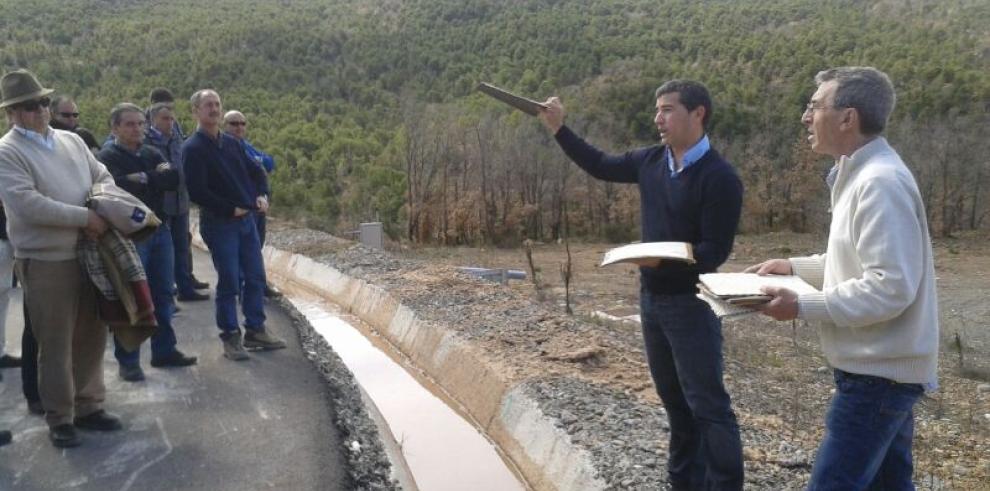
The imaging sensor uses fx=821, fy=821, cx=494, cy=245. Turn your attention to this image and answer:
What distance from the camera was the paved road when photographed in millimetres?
4859

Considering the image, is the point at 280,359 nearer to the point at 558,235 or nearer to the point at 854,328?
the point at 854,328

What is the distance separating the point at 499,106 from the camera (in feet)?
111

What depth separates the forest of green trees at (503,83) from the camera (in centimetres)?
2727

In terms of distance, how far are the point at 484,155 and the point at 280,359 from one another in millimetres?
20012

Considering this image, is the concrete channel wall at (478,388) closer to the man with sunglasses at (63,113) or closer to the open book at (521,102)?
the open book at (521,102)

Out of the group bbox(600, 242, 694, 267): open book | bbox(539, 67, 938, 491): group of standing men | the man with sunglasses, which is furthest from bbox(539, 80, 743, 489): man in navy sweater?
the man with sunglasses

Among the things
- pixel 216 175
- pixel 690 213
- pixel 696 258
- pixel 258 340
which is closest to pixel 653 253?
pixel 696 258

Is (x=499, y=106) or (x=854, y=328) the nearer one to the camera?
(x=854, y=328)

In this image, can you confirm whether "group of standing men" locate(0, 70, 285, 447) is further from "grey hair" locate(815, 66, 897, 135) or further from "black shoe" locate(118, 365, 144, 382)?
"grey hair" locate(815, 66, 897, 135)

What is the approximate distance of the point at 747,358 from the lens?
10008 mm

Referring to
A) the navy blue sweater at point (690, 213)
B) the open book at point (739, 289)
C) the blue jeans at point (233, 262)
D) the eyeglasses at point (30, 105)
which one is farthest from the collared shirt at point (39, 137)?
the open book at point (739, 289)

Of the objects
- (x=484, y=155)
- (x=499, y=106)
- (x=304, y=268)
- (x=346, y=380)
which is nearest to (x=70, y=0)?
(x=499, y=106)

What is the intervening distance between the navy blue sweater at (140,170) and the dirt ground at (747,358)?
11.3 ft

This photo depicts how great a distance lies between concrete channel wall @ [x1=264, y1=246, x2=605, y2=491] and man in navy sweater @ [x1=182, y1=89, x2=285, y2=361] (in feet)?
7.30
